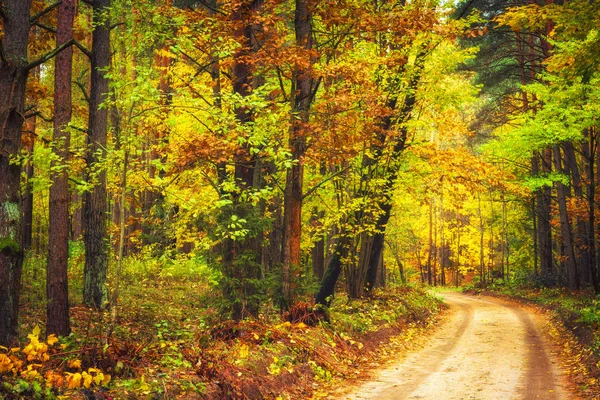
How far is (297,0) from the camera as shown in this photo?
41.5 feet

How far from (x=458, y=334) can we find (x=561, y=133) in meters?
7.84

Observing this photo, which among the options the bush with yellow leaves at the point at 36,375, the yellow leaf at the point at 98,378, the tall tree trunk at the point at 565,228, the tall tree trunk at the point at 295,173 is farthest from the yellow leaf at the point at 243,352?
the tall tree trunk at the point at 565,228

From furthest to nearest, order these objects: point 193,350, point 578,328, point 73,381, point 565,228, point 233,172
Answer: point 565,228 → point 578,328 → point 233,172 → point 193,350 → point 73,381

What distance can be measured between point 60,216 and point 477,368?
9510 mm

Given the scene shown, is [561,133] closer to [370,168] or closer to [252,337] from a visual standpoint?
[370,168]

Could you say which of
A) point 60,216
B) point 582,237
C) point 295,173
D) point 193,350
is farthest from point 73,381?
point 582,237

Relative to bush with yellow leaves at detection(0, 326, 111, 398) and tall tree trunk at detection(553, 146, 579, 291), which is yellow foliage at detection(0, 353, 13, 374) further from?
tall tree trunk at detection(553, 146, 579, 291)

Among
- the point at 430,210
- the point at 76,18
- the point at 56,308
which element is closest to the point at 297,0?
the point at 76,18

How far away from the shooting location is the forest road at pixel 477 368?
9.33 metres

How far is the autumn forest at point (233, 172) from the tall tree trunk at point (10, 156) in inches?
1.1

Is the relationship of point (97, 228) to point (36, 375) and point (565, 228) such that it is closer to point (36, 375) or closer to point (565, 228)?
point (36, 375)

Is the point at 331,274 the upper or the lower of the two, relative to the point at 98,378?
upper

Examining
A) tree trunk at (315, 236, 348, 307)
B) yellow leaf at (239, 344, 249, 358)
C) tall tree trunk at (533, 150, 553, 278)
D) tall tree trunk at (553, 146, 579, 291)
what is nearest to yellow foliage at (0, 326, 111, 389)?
yellow leaf at (239, 344, 249, 358)

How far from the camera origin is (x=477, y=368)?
451 inches
